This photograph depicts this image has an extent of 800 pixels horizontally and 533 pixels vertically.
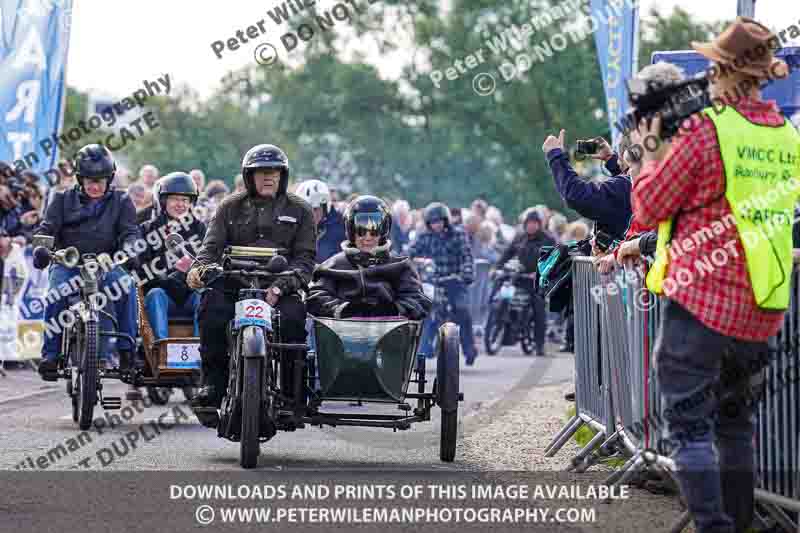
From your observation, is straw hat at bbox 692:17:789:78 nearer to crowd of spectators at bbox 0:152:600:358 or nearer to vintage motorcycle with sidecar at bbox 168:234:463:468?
vintage motorcycle with sidecar at bbox 168:234:463:468

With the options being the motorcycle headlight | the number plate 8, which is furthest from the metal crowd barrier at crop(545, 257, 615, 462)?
the motorcycle headlight

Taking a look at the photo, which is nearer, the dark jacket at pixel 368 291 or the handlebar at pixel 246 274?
the handlebar at pixel 246 274

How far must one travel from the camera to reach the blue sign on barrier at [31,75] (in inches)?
683

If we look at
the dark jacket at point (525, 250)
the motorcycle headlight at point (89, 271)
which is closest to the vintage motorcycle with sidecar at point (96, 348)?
the motorcycle headlight at point (89, 271)

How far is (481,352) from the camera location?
83.0 feet

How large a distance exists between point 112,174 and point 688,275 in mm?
7526

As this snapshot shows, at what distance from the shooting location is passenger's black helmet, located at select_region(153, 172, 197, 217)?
13180 mm

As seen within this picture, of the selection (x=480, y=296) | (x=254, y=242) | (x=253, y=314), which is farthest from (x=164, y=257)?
(x=480, y=296)

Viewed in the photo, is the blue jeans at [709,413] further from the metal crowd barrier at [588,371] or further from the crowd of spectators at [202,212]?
the crowd of spectators at [202,212]

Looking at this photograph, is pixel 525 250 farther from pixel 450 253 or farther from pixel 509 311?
pixel 450 253

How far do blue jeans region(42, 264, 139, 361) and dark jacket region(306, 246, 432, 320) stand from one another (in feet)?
8.00

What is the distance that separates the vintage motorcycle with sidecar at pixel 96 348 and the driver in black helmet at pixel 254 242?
1609 mm

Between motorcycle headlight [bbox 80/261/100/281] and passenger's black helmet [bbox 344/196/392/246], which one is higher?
passenger's black helmet [bbox 344/196/392/246]

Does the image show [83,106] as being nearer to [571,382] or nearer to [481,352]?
[481,352]
